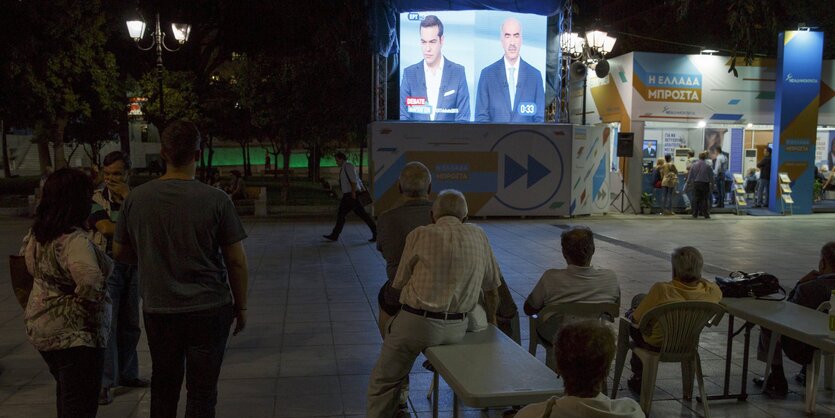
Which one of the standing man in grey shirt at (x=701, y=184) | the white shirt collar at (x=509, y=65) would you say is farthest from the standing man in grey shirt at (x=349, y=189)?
the standing man in grey shirt at (x=701, y=184)

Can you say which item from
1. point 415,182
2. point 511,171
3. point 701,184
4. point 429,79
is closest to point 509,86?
point 429,79

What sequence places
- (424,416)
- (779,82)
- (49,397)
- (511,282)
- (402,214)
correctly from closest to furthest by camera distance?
(402,214), (424,416), (49,397), (511,282), (779,82)

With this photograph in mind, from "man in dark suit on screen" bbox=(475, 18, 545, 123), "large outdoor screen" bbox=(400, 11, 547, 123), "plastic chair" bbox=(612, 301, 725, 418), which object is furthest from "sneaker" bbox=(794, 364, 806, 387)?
"man in dark suit on screen" bbox=(475, 18, 545, 123)

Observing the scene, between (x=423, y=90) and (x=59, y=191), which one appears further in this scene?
(x=423, y=90)

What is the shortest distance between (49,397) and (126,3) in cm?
1862

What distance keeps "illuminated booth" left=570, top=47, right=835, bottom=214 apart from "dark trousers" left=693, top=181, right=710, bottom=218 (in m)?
1.46

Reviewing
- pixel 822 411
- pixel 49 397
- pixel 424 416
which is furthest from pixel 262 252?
pixel 822 411

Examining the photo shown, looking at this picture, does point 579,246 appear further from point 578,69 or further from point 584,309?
point 578,69

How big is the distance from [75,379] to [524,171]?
14.0 m

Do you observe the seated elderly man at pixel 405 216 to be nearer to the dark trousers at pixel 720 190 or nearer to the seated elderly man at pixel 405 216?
the seated elderly man at pixel 405 216

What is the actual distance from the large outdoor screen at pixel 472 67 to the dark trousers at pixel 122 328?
12278 millimetres

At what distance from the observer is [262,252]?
36.7 feet

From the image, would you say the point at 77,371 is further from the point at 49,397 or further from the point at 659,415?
the point at 659,415

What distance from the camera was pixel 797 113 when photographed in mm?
18188
